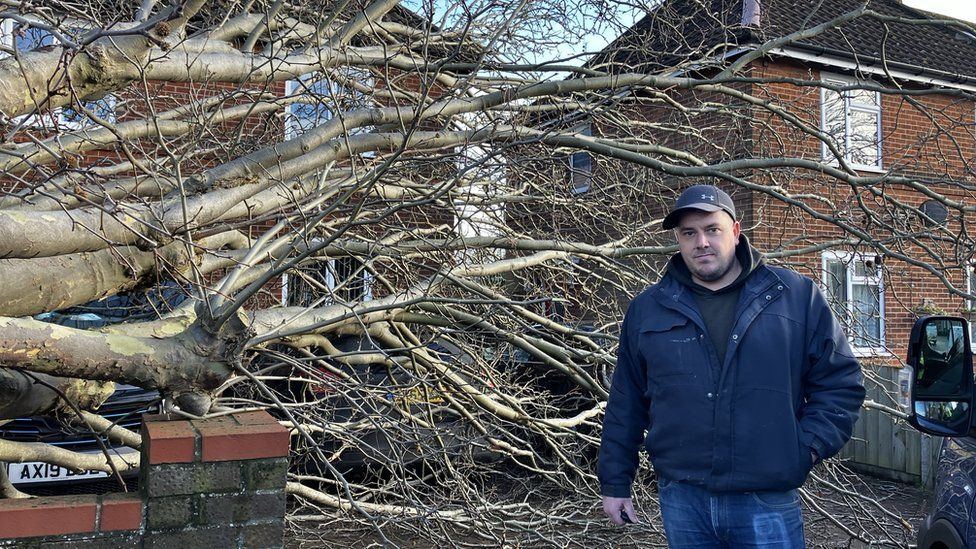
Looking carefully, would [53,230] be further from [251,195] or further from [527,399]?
[527,399]

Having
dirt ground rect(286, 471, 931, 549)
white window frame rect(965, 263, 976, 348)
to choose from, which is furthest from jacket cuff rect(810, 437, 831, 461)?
dirt ground rect(286, 471, 931, 549)

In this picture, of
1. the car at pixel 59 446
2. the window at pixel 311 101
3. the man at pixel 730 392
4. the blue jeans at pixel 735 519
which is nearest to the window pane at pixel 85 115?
the window at pixel 311 101

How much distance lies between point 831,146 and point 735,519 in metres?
3.30

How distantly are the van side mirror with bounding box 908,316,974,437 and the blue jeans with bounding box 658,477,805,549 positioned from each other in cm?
52

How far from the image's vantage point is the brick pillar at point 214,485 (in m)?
2.76

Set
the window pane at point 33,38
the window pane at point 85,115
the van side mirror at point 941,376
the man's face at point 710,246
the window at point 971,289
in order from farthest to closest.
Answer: the window at point 971,289 < the window pane at point 85,115 < the window pane at point 33,38 < the man's face at point 710,246 < the van side mirror at point 941,376

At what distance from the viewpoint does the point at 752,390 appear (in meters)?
2.72

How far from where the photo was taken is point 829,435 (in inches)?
105

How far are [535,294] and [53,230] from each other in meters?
3.71

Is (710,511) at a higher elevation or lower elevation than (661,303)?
lower

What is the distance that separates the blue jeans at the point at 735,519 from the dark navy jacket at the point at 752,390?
0.06 meters

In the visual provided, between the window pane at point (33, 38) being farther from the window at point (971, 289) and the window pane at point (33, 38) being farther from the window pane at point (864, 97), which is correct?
the window pane at point (864, 97)

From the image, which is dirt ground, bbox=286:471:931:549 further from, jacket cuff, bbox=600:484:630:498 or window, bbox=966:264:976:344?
jacket cuff, bbox=600:484:630:498

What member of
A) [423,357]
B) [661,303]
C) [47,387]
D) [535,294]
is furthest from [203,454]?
[535,294]
